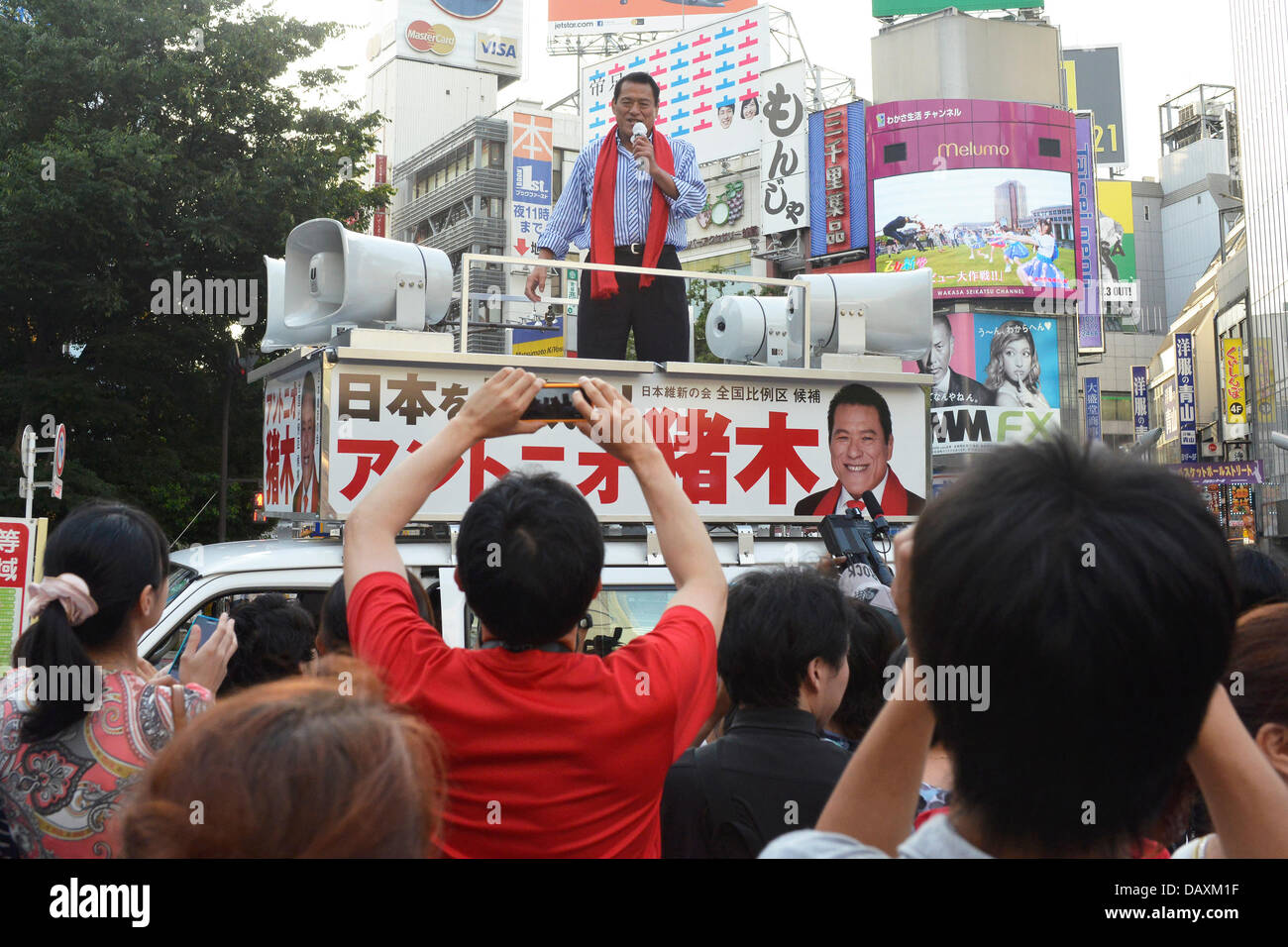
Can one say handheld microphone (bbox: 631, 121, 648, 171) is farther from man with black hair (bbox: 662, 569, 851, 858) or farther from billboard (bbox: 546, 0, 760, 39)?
billboard (bbox: 546, 0, 760, 39)

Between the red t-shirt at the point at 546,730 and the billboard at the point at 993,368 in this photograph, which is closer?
the red t-shirt at the point at 546,730

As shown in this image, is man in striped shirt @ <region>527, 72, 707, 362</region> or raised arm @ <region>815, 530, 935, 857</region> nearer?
raised arm @ <region>815, 530, 935, 857</region>

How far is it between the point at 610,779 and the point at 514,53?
6135 centimetres

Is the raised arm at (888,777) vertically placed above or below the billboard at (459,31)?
below

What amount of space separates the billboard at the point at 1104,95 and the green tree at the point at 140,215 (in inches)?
2020

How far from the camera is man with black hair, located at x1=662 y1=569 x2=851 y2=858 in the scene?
228 cm

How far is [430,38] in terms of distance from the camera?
57.2 meters

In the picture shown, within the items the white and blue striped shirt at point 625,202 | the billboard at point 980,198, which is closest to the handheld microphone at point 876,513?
the white and blue striped shirt at point 625,202

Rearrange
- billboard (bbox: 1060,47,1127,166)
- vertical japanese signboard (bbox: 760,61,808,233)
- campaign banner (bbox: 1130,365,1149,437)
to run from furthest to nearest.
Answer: billboard (bbox: 1060,47,1127,166) → campaign banner (bbox: 1130,365,1149,437) → vertical japanese signboard (bbox: 760,61,808,233)

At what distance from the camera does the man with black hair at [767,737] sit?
2.28 meters

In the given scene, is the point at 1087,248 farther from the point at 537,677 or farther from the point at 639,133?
the point at 537,677

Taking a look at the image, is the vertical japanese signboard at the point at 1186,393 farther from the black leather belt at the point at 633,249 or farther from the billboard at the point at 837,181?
the black leather belt at the point at 633,249

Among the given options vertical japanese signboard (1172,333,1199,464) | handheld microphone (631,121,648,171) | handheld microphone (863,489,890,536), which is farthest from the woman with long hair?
handheld microphone (863,489,890,536)

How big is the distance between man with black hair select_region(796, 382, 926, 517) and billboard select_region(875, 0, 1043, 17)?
3283 cm
